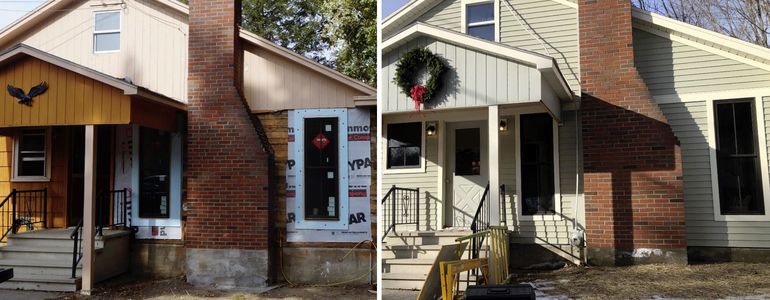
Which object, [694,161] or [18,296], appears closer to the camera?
[18,296]

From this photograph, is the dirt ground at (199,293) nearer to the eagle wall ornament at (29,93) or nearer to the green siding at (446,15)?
the eagle wall ornament at (29,93)

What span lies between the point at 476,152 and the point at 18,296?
19.0 ft

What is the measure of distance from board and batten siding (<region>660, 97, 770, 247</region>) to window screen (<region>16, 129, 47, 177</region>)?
8.73 meters

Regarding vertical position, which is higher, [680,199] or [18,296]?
[680,199]

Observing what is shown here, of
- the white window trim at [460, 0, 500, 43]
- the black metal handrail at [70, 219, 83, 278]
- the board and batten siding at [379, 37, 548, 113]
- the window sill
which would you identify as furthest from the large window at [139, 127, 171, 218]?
the white window trim at [460, 0, 500, 43]

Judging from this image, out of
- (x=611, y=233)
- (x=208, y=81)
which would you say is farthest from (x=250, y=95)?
(x=611, y=233)

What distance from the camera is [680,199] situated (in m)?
7.46

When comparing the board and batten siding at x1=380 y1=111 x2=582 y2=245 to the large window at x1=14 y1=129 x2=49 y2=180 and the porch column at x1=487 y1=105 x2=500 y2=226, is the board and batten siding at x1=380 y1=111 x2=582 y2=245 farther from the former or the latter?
the large window at x1=14 y1=129 x2=49 y2=180

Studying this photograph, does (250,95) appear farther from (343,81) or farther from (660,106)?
(660,106)

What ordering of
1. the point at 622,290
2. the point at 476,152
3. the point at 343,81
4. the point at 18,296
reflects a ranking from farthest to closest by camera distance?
1. the point at 476,152
2. the point at 343,81
3. the point at 18,296
4. the point at 622,290

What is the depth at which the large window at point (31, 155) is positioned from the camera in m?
8.73

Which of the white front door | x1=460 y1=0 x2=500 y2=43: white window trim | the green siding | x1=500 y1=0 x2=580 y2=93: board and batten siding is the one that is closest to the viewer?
the white front door

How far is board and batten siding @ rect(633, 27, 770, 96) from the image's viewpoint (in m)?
7.79

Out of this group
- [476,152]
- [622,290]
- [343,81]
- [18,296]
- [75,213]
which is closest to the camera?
[622,290]
